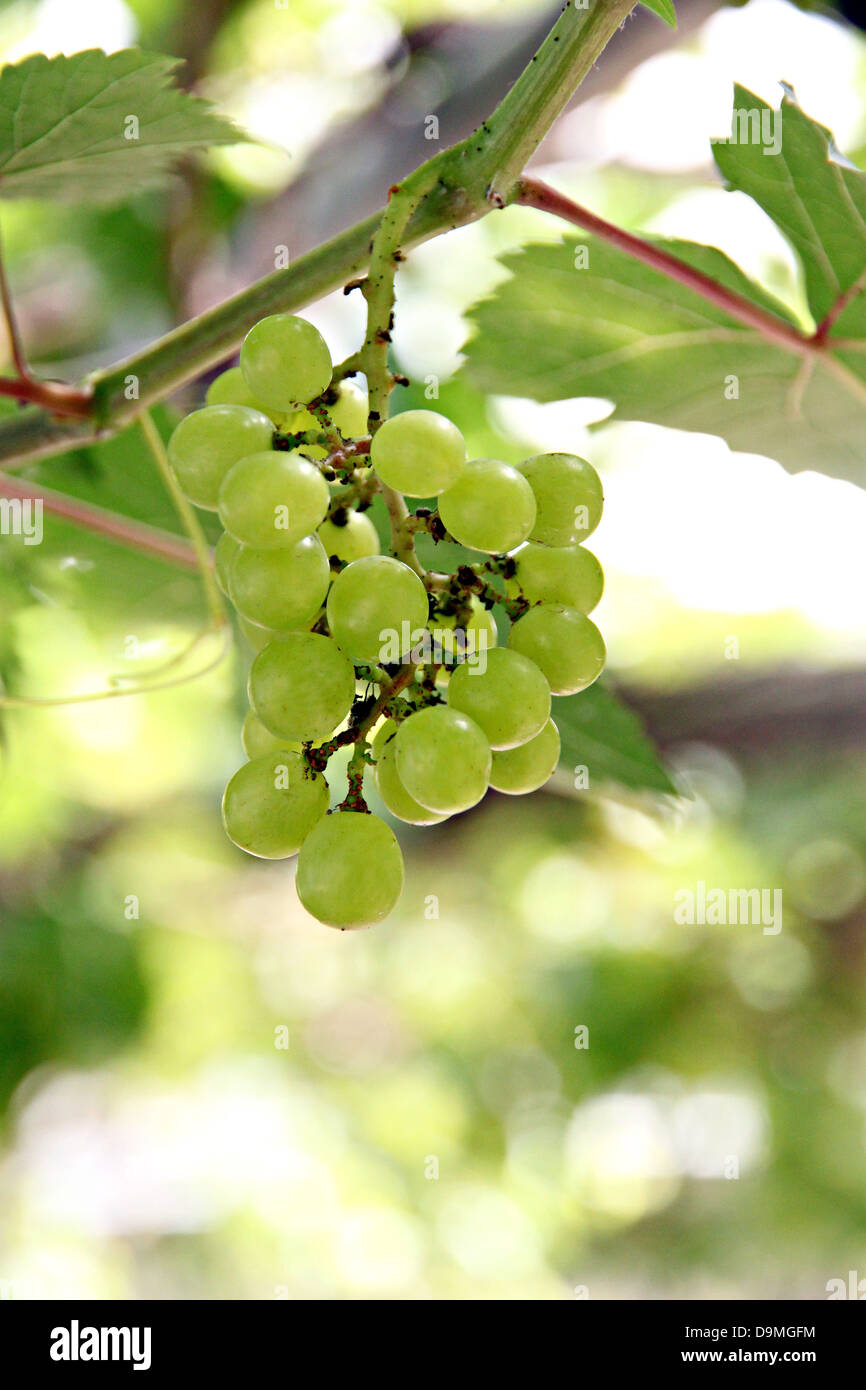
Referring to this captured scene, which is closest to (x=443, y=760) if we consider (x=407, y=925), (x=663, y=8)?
(x=663, y=8)

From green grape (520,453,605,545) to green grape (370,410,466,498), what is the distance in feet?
0.17

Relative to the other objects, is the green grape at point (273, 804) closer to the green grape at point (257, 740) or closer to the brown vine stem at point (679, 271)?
the green grape at point (257, 740)

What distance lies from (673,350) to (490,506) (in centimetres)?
27

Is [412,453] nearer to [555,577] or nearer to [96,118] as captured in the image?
[555,577]

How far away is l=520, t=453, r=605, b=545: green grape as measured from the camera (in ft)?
1.04

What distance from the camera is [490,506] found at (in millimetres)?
287

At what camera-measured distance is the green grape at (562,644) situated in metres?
0.31

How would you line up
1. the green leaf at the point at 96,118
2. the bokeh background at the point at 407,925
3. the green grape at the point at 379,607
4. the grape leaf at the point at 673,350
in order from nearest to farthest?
the green grape at the point at 379,607
the green leaf at the point at 96,118
the grape leaf at the point at 673,350
the bokeh background at the point at 407,925

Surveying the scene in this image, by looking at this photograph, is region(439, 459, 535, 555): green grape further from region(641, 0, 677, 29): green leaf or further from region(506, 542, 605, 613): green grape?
region(641, 0, 677, 29): green leaf

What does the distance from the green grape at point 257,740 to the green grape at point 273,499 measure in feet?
0.25

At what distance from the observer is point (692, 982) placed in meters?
2.33

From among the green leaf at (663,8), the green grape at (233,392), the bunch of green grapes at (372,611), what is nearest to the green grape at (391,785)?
the bunch of green grapes at (372,611)
